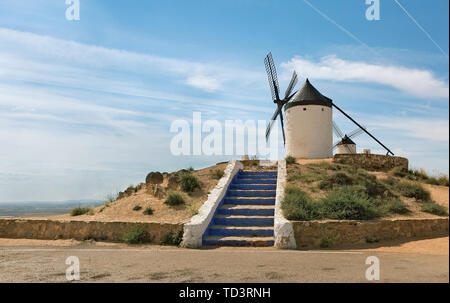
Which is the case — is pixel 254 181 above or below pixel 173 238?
above

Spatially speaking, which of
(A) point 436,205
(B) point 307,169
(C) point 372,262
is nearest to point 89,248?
(C) point 372,262

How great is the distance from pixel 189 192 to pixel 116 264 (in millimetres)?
5739

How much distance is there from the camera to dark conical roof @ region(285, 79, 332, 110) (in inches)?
879

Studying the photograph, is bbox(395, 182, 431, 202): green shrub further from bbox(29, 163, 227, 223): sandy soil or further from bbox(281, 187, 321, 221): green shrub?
bbox(29, 163, 227, 223): sandy soil

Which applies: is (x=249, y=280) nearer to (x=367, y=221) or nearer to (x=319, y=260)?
(x=319, y=260)

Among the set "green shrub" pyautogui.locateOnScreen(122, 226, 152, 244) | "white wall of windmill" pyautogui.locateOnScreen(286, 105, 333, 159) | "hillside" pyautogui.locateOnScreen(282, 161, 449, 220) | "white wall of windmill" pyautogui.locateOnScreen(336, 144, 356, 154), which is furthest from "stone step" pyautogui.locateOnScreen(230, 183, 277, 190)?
"white wall of windmill" pyautogui.locateOnScreen(336, 144, 356, 154)

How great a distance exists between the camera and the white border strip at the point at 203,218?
8719 millimetres

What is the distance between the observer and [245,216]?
10281mm

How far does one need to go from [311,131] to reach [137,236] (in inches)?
619

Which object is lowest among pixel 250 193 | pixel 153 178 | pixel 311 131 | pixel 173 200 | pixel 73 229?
pixel 73 229

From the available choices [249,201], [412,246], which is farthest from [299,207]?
[412,246]

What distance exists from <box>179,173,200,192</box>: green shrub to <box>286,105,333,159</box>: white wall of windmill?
11699 mm

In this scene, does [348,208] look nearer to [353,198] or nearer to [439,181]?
[353,198]
